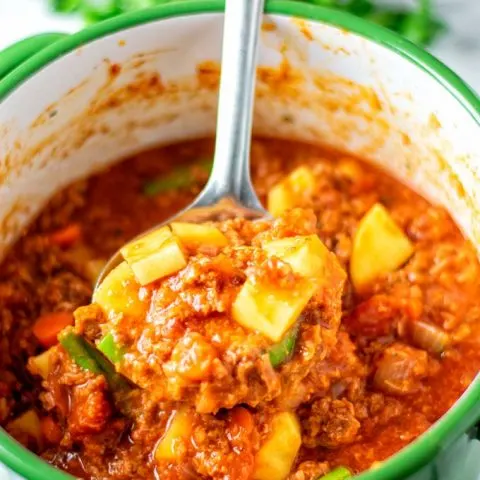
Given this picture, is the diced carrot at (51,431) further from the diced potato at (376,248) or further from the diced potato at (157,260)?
the diced potato at (376,248)

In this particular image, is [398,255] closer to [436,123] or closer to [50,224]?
[436,123]

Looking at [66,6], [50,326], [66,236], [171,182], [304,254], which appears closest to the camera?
[304,254]

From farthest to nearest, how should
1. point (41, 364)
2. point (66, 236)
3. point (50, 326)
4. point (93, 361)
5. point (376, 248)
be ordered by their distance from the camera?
point (66, 236) → point (376, 248) → point (50, 326) → point (41, 364) → point (93, 361)

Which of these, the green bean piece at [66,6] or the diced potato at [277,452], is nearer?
the diced potato at [277,452]

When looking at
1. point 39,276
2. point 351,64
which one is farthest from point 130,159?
point 351,64

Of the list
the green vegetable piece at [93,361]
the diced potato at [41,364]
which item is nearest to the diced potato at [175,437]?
the green vegetable piece at [93,361]

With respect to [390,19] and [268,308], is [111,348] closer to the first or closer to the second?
[268,308]

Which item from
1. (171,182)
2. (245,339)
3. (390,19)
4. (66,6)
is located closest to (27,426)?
(245,339)
